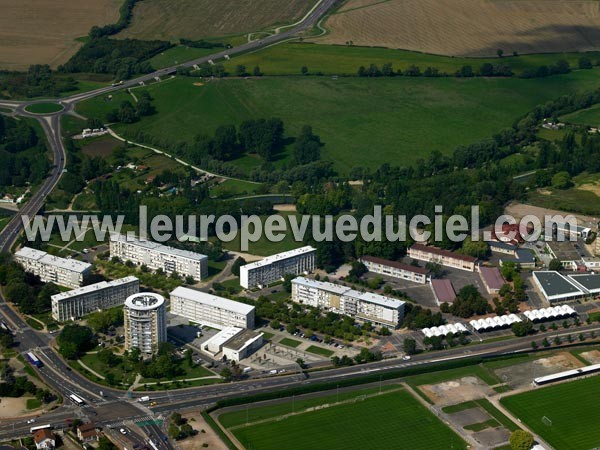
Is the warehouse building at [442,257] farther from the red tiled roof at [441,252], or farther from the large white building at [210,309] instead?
the large white building at [210,309]

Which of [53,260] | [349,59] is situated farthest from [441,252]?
[349,59]

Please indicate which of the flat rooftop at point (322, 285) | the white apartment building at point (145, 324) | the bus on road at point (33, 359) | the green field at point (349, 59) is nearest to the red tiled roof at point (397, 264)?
the flat rooftop at point (322, 285)

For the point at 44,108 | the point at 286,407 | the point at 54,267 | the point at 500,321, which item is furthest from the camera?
the point at 44,108

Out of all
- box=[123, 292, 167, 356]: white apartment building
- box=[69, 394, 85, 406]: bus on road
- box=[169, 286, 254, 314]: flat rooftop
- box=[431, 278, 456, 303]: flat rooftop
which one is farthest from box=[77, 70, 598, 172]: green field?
box=[69, 394, 85, 406]: bus on road

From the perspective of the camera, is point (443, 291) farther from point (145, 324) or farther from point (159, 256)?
point (145, 324)

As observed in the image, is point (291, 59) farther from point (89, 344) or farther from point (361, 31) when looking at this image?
point (89, 344)
